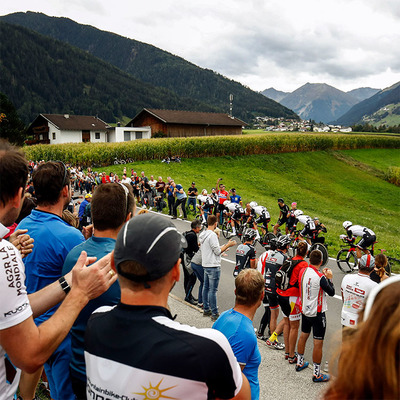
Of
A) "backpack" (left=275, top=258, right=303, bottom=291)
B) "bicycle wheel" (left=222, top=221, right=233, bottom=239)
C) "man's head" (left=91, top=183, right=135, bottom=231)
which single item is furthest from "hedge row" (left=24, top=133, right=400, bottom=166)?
"man's head" (left=91, top=183, right=135, bottom=231)

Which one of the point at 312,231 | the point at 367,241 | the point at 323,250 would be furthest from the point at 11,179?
the point at 312,231

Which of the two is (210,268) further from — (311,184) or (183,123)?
(183,123)

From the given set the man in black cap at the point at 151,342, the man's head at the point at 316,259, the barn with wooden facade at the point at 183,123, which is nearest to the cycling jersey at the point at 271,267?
the man's head at the point at 316,259

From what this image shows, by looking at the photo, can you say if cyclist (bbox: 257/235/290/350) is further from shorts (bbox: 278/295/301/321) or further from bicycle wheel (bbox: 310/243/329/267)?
bicycle wheel (bbox: 310/243/329/267)

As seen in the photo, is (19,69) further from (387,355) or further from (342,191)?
(387,355)

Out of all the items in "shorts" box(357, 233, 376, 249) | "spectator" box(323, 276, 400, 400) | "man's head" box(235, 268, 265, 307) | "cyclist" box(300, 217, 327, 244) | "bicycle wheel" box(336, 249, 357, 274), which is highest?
"spectator" box(323, 276, 400, 400)

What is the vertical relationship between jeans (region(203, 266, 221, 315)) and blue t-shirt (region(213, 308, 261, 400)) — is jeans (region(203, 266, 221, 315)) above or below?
below

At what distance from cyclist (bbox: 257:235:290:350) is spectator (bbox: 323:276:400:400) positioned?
5.29m

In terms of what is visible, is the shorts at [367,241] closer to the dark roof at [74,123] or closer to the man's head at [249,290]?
the man's head at [249,290]

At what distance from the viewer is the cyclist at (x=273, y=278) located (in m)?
6.28

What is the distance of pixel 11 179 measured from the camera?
7.00ft

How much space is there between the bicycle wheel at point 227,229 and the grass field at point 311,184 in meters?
3.85

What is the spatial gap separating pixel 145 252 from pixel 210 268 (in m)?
5.85

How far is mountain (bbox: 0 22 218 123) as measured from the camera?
13400 cm
